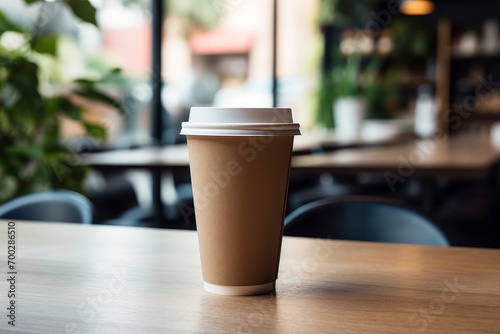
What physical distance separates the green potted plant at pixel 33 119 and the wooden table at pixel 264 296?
106cm

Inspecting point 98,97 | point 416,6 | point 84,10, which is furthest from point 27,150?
point 416,6

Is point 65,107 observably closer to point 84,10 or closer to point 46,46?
point 46,46

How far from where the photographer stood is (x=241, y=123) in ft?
2.21

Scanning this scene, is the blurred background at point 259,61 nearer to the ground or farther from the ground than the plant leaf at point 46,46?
nearer to the ground

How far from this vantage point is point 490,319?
2.14ft

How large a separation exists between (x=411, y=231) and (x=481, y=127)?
7.27m

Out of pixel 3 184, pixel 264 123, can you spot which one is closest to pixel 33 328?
pixel 264 123

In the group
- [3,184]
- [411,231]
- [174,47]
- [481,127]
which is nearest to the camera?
[411,231]

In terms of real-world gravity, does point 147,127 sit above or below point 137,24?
below

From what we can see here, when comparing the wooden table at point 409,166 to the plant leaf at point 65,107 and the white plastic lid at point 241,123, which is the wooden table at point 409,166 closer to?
the plant leaf at point 65,107

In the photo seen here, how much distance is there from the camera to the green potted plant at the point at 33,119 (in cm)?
205

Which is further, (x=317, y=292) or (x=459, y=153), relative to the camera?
(x=459, y=153)

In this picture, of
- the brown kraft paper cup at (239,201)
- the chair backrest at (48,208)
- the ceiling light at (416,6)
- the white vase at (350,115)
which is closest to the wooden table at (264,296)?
the brown kraft paper cup at (239,201)

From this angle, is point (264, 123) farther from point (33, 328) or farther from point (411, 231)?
point (411, 231)
